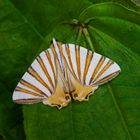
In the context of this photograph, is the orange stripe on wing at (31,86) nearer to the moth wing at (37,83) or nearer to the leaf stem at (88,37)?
the moth wing at (37,83)

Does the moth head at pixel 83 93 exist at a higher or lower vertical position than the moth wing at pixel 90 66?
lower

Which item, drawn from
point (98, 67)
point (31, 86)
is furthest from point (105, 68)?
point (31, 86)

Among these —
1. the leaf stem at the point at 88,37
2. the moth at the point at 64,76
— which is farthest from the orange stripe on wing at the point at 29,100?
the leaf stem at the point at 88,37

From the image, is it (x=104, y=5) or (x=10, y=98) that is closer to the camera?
(x=104, y=5)

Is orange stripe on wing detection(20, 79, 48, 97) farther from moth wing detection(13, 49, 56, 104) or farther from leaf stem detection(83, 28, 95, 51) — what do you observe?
leaf stem detection(83, 28, 95, 51)

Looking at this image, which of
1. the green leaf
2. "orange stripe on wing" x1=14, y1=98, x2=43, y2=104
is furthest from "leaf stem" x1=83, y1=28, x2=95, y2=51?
"orange stripe on wing" x1=14, y1=98, x2=43, y2=104

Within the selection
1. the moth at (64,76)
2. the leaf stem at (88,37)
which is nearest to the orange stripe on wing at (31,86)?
the moth at (64,76)

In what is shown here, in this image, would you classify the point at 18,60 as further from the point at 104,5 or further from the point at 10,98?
the point at 104,5

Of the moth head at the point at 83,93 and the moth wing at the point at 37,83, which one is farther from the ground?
the moth wing at the point at 37,83

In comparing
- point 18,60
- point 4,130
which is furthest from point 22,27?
point 4,130

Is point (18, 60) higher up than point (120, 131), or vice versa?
point (18, 60)
